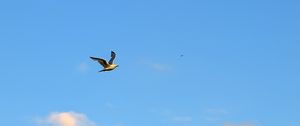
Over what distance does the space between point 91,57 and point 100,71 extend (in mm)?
2712

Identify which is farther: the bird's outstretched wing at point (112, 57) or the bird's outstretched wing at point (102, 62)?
the bird's outstretched wing at point (112, 57)

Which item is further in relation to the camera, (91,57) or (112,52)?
(112,52)

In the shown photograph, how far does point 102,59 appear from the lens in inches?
3469

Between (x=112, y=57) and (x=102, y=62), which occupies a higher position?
(x=112, y=57)

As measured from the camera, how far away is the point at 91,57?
85750 millimetres

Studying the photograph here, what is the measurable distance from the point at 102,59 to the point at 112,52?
4467 mm

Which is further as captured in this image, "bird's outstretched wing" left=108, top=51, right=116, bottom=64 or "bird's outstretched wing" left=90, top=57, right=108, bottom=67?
"bird's outstretched wing" left=108, top=51, right=116, bottom=64

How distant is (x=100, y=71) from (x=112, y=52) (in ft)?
19.2

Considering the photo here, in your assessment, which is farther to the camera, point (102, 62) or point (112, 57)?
point (112, 57)

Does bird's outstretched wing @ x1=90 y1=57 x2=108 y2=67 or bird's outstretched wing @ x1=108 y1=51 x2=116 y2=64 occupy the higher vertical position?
bird's outstretched wing @ x1=108 y1=51 x2=116 y2=64

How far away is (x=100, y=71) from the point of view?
87.3 m

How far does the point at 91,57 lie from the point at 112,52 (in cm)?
705

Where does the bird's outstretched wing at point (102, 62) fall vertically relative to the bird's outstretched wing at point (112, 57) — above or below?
below

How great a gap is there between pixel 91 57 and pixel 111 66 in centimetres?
472
